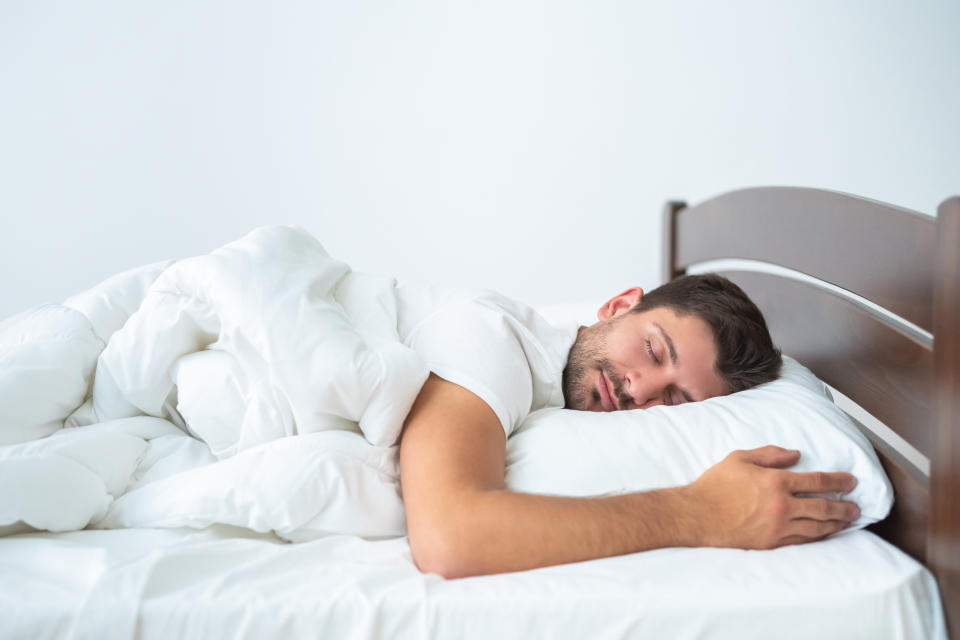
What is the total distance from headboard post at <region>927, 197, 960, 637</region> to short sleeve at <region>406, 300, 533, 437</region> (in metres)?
0.58

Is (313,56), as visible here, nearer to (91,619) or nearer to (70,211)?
(70,211)

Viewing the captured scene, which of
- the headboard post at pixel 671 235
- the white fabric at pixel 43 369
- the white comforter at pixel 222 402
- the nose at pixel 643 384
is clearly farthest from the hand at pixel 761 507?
Result: the headboard post at pixel 671 235

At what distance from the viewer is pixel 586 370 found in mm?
1355

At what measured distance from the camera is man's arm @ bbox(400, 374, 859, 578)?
0.93m

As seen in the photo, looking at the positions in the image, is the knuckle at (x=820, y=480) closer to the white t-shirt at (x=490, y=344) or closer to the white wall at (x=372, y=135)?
the white t-shirt at (x=490, y=344)

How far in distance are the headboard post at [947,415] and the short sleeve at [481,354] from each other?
1.90ft

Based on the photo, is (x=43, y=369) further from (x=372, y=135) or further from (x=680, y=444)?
(x=372, y=135)

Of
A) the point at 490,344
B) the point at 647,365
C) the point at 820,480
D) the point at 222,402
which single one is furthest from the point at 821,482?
the point at 222,402

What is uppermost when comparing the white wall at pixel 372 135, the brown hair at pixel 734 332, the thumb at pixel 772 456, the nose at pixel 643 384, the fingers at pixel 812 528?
the white wall at pixel 372 135

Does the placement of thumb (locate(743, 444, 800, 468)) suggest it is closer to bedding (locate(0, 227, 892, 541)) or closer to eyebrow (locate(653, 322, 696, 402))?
bedding (locate(0, 227, 892, 541))

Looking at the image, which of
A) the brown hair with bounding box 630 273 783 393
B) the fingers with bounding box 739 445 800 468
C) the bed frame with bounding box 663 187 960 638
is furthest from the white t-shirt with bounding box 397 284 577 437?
the bed frame with bounding box 663 187 960 638

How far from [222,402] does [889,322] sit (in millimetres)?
1039

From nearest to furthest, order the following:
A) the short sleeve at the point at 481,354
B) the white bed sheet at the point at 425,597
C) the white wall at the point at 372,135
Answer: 1. the white bed sheet at the point at 425,597
2. the short sleeve at the point at 481,354
3. the white wall at the point at 372,135

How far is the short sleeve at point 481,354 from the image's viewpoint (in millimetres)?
1134
